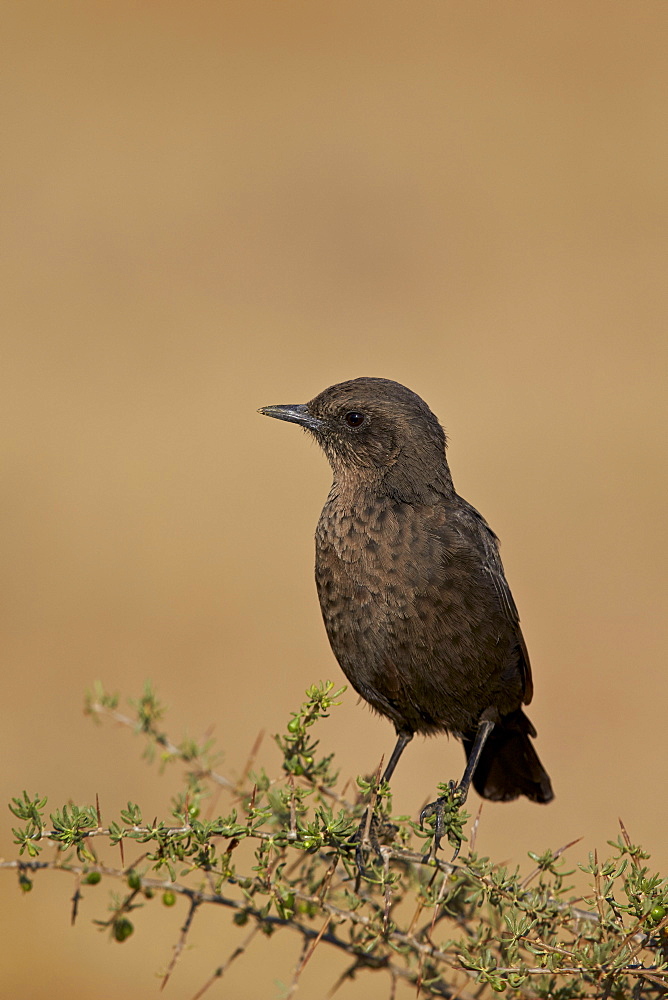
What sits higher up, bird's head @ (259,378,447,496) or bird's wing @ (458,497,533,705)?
bird's head @ (259,378,447,496)

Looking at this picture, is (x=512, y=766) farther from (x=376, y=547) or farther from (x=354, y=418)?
(x=354, y=418)

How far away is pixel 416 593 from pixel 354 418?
0.97 metres

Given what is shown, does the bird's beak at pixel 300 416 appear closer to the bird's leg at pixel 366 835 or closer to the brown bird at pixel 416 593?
the brown bird at pixel 416 593

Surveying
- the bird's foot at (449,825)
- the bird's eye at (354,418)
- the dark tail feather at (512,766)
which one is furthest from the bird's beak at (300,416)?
the bird's foot at (449,825)

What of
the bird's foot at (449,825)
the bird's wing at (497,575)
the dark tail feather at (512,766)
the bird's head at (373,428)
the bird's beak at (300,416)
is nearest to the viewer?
the bird's foot at (449,825)

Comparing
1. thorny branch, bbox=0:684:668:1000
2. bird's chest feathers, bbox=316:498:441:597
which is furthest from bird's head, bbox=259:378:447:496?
thorny branch, bbox=0:684:668:1000

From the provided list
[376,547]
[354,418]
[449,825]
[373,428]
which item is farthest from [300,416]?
[449,825]

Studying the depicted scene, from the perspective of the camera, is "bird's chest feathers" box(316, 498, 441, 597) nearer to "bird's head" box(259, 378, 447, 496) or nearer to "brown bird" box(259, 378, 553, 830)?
"brown bird" box(259, 378, 553, 830)

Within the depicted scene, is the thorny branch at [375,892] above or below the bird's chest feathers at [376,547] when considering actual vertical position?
below

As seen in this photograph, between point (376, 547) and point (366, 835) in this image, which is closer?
point (366, 835)

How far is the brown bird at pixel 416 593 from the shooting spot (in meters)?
4.16

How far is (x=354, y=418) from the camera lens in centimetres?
478

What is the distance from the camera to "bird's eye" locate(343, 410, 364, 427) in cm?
477

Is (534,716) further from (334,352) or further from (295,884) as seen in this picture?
(295,884)
